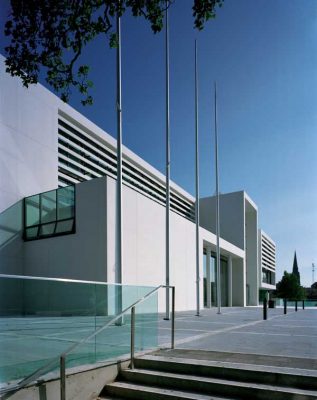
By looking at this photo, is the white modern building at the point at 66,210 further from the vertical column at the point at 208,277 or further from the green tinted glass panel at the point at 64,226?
the vertical column at the point at 208,277

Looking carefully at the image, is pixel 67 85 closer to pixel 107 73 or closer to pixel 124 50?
pixel 107 73

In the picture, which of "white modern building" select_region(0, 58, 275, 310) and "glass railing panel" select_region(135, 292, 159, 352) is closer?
"glass railing panel" select_region(135, 292, 159, 352)

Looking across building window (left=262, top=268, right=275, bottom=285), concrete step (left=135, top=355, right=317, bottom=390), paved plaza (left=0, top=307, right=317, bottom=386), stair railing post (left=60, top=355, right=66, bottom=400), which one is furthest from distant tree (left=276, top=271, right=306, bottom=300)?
stair railing post (left=60, top=355, right=66, bottom=400)

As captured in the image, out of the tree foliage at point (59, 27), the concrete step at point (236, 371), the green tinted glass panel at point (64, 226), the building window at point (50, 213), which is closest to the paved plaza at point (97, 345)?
the concrete step at point (236, 371)

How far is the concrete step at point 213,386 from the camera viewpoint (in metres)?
6.13

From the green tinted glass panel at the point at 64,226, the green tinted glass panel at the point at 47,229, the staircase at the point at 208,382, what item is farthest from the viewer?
the green tinted glass panel at the point at 47,229

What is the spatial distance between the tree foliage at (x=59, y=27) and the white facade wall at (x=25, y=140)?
17788 mm

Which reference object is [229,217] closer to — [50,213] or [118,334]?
[50,213]

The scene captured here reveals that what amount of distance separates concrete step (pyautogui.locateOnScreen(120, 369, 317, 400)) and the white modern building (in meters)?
14.9

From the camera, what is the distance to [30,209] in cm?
2561

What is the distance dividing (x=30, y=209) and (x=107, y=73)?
1126cm

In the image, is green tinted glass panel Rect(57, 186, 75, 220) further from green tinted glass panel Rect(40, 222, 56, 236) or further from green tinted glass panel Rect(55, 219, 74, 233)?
green tinted glass panel Rect(40, 222, 56, 236)

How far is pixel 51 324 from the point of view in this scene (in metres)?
6.15

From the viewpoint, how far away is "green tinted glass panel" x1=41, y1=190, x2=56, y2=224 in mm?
24594
